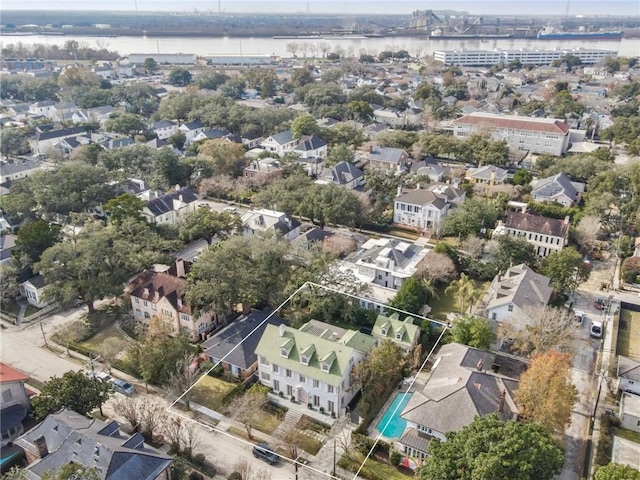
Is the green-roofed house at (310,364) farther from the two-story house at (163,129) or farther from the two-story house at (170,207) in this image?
the two-story house at (163,129)

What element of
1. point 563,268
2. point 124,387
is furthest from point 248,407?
point 563,268

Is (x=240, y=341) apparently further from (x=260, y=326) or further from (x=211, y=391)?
(x=211, y=391)

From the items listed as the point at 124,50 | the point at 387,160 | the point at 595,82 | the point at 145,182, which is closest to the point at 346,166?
the point at 387,160

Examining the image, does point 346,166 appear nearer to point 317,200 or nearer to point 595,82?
point 317,200

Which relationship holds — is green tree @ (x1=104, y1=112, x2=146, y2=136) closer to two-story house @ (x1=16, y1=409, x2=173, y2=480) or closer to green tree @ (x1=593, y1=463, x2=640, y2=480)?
two-story house @ (x1=16, y1=409, x2=173, y2=480)

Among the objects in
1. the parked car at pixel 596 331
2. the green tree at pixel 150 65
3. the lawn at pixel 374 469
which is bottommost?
the lawn at pixel 374 469

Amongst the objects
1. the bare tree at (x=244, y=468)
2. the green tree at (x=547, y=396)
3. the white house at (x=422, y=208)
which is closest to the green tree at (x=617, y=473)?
the green tree at (x=547, y=396)

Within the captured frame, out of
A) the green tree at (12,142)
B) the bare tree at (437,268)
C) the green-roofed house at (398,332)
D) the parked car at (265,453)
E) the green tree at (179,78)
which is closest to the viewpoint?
the parked car at (265,453)
